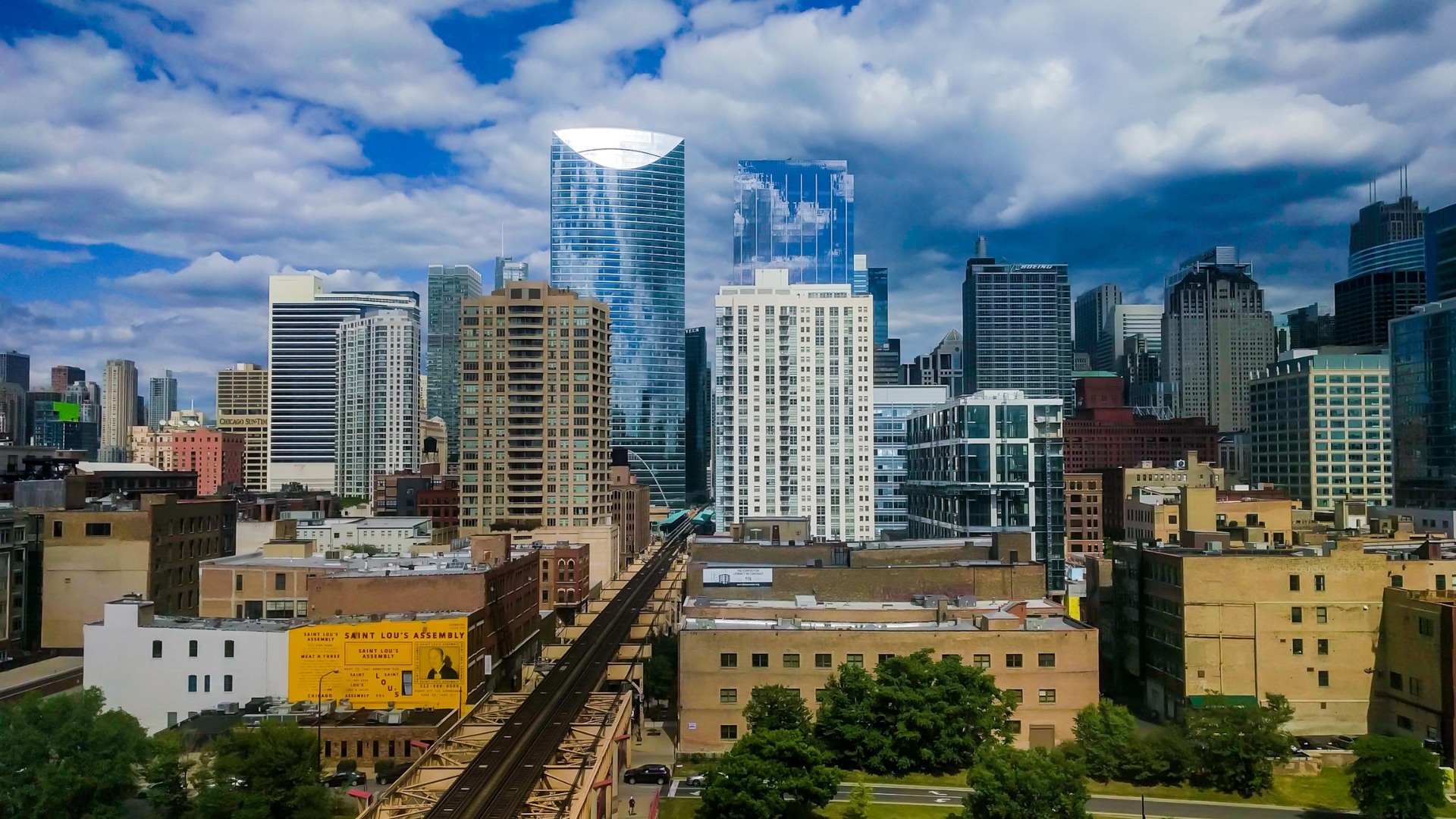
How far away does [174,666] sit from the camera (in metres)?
84.0

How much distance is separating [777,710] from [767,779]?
12.5 meters

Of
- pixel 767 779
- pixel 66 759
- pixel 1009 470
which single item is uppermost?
pixel 1009 470

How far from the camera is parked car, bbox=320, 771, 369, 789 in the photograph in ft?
236

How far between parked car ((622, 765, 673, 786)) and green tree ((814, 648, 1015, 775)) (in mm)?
11458

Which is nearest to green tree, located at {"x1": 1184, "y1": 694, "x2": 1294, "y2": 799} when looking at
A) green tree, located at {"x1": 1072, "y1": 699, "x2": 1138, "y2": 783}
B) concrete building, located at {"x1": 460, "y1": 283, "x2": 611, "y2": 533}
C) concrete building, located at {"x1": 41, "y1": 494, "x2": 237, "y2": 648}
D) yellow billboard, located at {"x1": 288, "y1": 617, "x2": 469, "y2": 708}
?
green tree, located at {"x1": 1072, "y1": 699, "x2": 1138, "y2": 783}

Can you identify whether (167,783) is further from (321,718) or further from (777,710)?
(777,710)

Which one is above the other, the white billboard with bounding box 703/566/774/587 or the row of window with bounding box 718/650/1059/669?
the white billboard with bounding box 703/566/774/587

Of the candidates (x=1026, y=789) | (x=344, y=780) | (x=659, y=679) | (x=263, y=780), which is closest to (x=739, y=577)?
(x=659, y=679)

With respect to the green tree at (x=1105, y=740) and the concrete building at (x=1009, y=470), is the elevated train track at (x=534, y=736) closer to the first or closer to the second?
the green tree at (x=1105, y=740)

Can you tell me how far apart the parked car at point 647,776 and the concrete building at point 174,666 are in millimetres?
28999

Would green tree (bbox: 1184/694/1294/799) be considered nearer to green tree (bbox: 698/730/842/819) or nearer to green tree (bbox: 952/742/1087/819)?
green tree (bbox: 952/742/1087/819)

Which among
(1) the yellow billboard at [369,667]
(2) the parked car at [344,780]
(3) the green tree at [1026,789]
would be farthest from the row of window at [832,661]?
(2) the parked car at [344,780]

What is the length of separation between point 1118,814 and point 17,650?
10627 cm

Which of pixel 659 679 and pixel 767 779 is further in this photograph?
pixel 659 679
